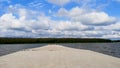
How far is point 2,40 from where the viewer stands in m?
182

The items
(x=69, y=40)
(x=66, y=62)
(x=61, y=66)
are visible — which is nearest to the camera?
(x=61, y=66)

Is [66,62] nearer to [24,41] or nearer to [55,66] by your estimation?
[55,66]

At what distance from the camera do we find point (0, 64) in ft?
41.9

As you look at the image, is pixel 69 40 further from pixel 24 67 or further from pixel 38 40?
pixel 24 67

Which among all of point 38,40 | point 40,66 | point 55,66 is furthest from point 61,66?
point 38,40

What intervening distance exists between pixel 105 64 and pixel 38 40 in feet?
569

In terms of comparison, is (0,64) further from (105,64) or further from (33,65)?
(105,64)

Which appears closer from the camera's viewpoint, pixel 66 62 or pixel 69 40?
pixel 66 62

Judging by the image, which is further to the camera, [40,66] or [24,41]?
[24,41]

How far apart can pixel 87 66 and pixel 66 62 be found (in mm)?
1251

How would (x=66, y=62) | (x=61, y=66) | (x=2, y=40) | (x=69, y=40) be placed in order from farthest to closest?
(x=69, y=40)
(x=2, y=40)
(x=66, y=62)
(x=61, y=66)

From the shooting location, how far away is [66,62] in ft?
40.9

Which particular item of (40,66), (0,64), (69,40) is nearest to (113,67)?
(40,66)

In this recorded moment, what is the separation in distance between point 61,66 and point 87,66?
51.3 inches
